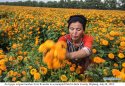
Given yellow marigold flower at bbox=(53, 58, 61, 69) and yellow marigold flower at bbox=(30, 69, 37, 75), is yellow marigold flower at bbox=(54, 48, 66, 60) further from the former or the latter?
yellow marigold flower at bbox=(30, 69, 37, 75)

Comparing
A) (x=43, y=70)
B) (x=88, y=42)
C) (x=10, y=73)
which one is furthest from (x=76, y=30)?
(x=10, y=73)

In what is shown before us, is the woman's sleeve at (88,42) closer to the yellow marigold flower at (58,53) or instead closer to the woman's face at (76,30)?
the woman's face at (76,30)

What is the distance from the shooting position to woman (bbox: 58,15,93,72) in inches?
88.3

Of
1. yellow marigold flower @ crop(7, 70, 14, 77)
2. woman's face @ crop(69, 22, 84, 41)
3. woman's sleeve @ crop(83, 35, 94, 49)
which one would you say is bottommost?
yellow marigold flower @ crop(7, 70, 14, 77)

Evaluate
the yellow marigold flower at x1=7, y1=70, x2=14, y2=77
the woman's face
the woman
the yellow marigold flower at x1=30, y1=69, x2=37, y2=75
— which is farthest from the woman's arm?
the yellow marigold flower at x1=7, y1=70, x2=14, y2=77

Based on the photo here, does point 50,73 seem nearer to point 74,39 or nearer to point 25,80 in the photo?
point 25,80

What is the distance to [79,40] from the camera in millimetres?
2422

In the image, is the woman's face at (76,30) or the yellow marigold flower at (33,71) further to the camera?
the woman's face at (76,30)

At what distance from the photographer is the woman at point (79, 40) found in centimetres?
224

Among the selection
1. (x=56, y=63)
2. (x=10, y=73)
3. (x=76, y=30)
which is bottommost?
(x=10, y=73)

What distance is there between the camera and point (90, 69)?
208 centimetres

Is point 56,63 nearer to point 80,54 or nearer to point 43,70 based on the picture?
point 43,70

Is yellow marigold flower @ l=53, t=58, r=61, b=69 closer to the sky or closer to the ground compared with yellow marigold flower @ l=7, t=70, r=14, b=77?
closer to the sky

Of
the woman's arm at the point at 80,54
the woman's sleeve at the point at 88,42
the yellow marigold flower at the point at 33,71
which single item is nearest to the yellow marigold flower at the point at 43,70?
the yellow marigold flower at the point at 33,71
